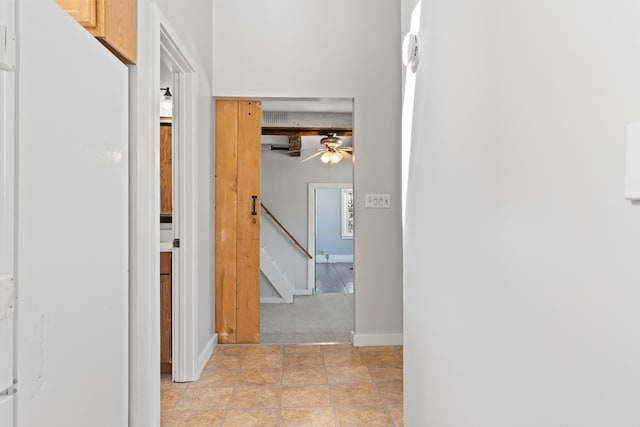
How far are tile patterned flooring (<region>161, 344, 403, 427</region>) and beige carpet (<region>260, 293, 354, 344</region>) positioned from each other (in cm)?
53

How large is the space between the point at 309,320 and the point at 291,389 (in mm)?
2157

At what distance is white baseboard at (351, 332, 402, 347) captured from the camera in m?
3.14

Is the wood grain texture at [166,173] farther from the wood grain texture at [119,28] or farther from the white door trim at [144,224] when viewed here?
the wood grain texture at [119,28]

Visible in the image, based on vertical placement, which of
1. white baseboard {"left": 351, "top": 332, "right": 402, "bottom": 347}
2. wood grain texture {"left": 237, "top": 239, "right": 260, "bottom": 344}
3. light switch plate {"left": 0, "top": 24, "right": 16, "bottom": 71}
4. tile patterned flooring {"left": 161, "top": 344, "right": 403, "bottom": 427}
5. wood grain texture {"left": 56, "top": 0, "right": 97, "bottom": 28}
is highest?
wood grain texture {"left": 56, "top": 0, "right": 97, "bottom": 28}

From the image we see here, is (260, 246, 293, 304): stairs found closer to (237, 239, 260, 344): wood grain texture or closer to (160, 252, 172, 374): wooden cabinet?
(237, 239, 260, 344): wood grain texture

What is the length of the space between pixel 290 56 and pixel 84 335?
2.64 metres

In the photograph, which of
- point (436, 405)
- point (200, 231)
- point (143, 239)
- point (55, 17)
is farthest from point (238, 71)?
point (436, 405)

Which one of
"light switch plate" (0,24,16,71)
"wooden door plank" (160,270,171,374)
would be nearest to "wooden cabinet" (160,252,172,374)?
"wooden door plank" (160,270,171,374)

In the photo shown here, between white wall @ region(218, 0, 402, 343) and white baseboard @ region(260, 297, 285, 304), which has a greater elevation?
white wall @ region(218, 0, 402, 343)

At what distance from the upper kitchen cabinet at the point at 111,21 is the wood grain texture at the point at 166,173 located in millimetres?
1381

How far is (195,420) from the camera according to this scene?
6.66 feet

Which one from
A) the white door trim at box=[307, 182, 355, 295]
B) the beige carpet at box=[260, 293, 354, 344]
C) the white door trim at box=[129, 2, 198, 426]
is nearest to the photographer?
the white door trim at box=[129, 2, 198, 426]

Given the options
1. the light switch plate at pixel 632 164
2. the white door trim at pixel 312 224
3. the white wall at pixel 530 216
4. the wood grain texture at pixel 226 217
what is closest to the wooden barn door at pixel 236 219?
the wood grain texture at pixel 226 217

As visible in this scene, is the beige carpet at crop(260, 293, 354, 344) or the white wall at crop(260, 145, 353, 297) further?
the white wall at crop(260, 145, 353, 297)
